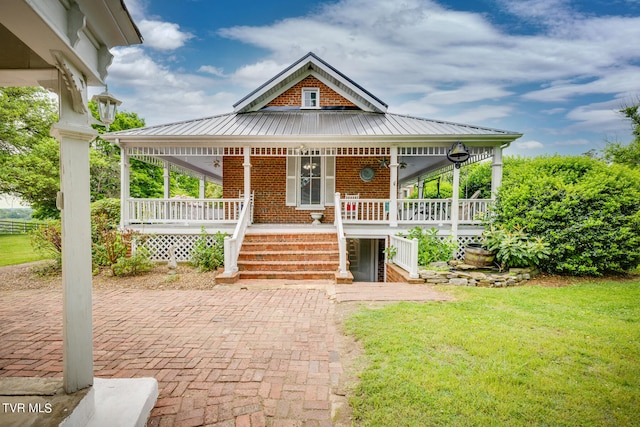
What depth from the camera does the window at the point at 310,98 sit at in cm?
1255

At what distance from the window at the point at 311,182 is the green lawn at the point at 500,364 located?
278 inches

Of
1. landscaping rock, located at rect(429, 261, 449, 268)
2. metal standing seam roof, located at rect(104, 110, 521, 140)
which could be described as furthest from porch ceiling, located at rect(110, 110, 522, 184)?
landscaping rock, located at rect(429, 261, 449, 268)

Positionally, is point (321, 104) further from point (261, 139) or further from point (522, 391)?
point (522, 391)

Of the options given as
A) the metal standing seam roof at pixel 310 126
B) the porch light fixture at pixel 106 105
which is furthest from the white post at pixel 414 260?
the porch light fixture at pixel 106 105

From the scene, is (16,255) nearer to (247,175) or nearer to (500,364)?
(247,175)

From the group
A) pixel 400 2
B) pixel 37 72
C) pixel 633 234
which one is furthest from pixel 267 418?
pixel 400 2

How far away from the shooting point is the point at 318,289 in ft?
21.7

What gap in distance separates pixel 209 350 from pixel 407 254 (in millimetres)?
5541

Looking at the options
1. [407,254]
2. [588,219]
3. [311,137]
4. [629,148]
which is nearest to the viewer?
[588,219]

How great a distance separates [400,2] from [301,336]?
45.4ft

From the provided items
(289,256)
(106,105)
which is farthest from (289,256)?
(106,105)

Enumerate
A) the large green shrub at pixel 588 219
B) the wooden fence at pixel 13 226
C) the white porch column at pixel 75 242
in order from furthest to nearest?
the wooden fence at pixel 13 226
the large green shrub at pixel 588 219
the white porch column at pixel 75 242

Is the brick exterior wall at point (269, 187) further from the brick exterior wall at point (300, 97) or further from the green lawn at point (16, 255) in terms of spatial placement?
the green lawn at point (16, 255)

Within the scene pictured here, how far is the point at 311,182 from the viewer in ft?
38.5
